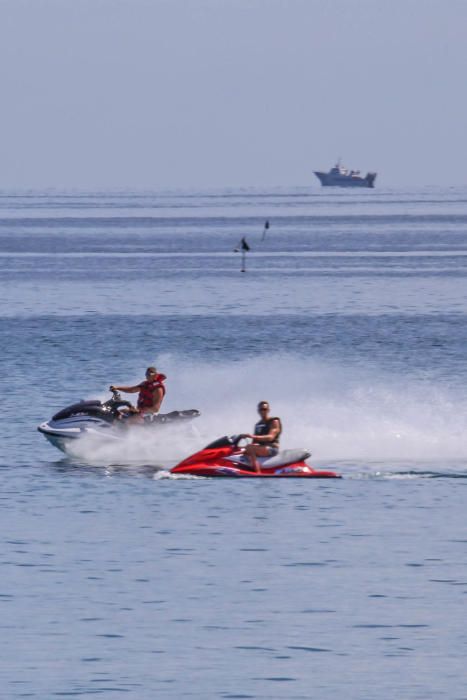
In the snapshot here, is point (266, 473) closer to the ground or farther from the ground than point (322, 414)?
closer to the ground

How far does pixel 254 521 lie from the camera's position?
31094 mm

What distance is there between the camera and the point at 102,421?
3734cm

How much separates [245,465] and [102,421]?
3.68 meters

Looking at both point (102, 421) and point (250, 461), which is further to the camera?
point (102, 421)

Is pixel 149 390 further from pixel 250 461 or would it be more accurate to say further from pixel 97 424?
pixel 250 461

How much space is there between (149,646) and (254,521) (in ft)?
27.2

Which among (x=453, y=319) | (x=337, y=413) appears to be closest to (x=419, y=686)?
(x=337, y=413)

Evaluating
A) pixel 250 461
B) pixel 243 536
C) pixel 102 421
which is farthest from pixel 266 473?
pixel 243 536

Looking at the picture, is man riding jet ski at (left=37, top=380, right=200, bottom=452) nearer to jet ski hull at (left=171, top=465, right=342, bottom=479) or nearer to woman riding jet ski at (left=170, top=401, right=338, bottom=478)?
woman riding jet ski at (left=170, top=401, right=338, bottom=478)

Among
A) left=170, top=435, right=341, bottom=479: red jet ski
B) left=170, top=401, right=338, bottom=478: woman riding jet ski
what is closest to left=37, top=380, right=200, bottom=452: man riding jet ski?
left=170, top=401, right=338, bottom=478: woman riding jet ski

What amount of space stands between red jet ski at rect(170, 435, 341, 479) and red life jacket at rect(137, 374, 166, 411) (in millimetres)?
2448

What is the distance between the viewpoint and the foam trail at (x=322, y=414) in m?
38.2

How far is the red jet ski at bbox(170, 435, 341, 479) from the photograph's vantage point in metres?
35.3

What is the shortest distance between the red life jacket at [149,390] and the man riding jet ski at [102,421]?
0.18 meters
